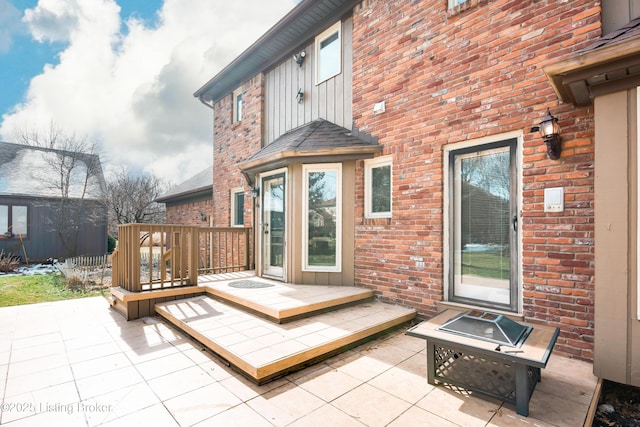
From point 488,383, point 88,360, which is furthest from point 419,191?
point 88,360

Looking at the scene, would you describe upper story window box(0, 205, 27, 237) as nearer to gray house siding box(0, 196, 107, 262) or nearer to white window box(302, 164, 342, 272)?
gray house siding box(0, 196, 107, 262)

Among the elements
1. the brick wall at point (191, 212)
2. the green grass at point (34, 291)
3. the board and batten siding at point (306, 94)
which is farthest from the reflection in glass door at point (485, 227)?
the green grass at point (34, 291)

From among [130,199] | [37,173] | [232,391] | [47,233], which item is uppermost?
[37,173]

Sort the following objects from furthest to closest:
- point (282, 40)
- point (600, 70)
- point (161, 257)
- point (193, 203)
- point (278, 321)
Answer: point (193, 203) < point (282, 40) < point (161, 257) < point (278, 321) < point (600, 70)

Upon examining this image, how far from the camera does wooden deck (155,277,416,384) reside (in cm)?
273

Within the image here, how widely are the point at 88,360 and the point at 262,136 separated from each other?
5.72 metres

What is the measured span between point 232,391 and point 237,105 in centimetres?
793

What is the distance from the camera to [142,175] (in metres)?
19.3

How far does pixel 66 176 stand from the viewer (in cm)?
1356

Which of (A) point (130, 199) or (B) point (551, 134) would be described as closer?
(B) point (551, 134)

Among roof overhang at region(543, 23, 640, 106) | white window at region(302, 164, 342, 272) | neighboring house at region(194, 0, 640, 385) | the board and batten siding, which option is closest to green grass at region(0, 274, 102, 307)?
neighboring house at region(194, 0, 640, 385)

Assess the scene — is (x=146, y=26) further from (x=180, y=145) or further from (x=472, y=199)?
(x=180, y=145)

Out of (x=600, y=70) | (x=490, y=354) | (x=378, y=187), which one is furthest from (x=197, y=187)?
(x=600, y=70)

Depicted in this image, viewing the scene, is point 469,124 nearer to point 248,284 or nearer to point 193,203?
point 248,284
